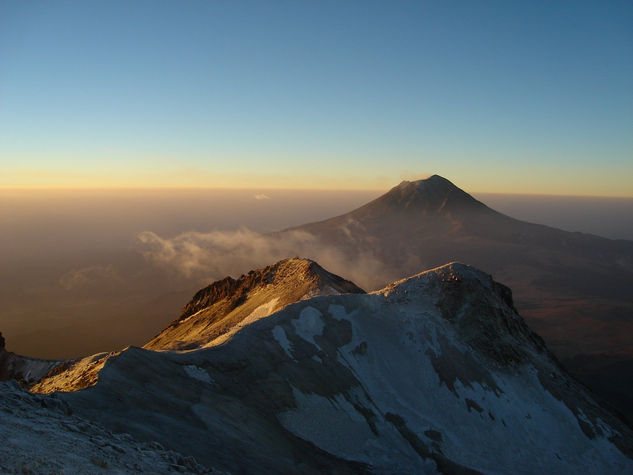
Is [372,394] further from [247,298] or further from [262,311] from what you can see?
[247,298]

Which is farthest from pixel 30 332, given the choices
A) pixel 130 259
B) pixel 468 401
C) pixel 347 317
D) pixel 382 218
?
pixel 382 218

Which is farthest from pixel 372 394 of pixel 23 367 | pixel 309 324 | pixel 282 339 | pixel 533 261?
pixel 533 261

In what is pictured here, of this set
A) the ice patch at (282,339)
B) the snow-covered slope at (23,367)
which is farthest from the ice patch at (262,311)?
the snow-covered slope at (23,367)

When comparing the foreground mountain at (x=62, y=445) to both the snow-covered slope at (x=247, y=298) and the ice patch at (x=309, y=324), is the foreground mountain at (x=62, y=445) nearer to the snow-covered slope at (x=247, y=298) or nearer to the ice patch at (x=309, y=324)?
the ice patch at (x=309, y=324)

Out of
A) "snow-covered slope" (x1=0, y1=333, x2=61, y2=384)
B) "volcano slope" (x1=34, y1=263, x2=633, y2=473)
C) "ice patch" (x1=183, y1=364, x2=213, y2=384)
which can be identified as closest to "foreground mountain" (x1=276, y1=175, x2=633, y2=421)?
"volcano slope" (x1=34, y1=263, x2=633, y2=473)

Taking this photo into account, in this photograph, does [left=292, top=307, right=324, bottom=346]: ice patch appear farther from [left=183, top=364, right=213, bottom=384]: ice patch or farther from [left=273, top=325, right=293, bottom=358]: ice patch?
[left=183, top=364, right=213, bottom=384]: ice patch
